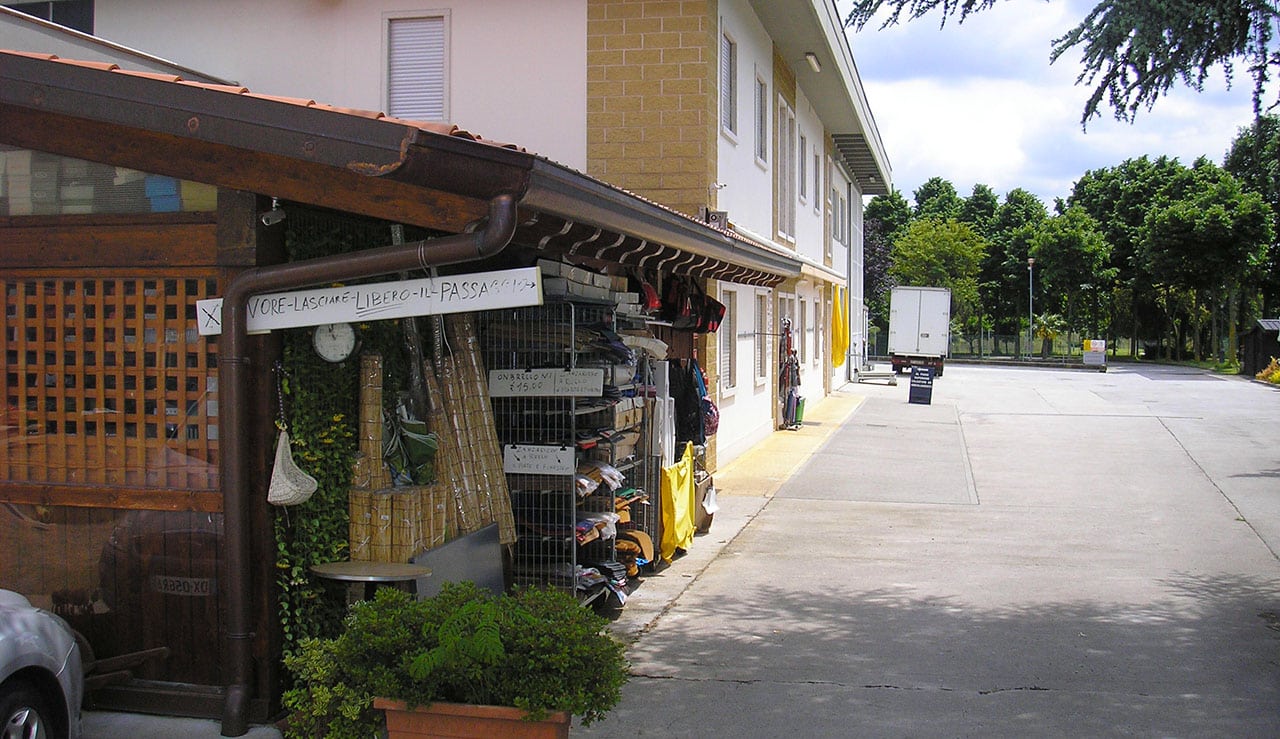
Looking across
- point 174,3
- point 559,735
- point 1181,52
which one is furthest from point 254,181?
point 174,3

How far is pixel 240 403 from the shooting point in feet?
16.7

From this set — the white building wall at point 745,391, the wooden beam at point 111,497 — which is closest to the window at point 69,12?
the white building wall at point 745,391

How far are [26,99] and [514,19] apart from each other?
7929 millimetres

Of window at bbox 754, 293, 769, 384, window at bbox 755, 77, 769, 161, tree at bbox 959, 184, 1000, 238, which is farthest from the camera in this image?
tree at bbox 959, 184, 1000, 238

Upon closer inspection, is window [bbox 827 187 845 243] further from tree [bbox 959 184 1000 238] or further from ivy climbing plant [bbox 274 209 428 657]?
tree [bbox 959 184 1000 238]

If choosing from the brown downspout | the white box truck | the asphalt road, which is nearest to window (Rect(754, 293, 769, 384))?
the asphalt road

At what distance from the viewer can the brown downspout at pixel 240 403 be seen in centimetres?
496

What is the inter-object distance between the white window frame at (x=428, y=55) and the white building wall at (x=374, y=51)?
0.05 m

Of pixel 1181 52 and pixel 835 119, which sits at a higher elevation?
pixel 835 119

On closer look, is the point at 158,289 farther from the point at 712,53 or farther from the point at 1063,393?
the point at 1063,393

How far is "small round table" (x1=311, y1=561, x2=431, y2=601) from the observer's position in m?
5.25

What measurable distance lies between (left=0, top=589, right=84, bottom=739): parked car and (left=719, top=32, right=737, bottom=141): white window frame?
9898 millimetres

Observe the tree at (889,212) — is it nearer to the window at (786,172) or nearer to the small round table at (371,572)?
the window at (786,172)

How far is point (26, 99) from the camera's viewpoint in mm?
4895
